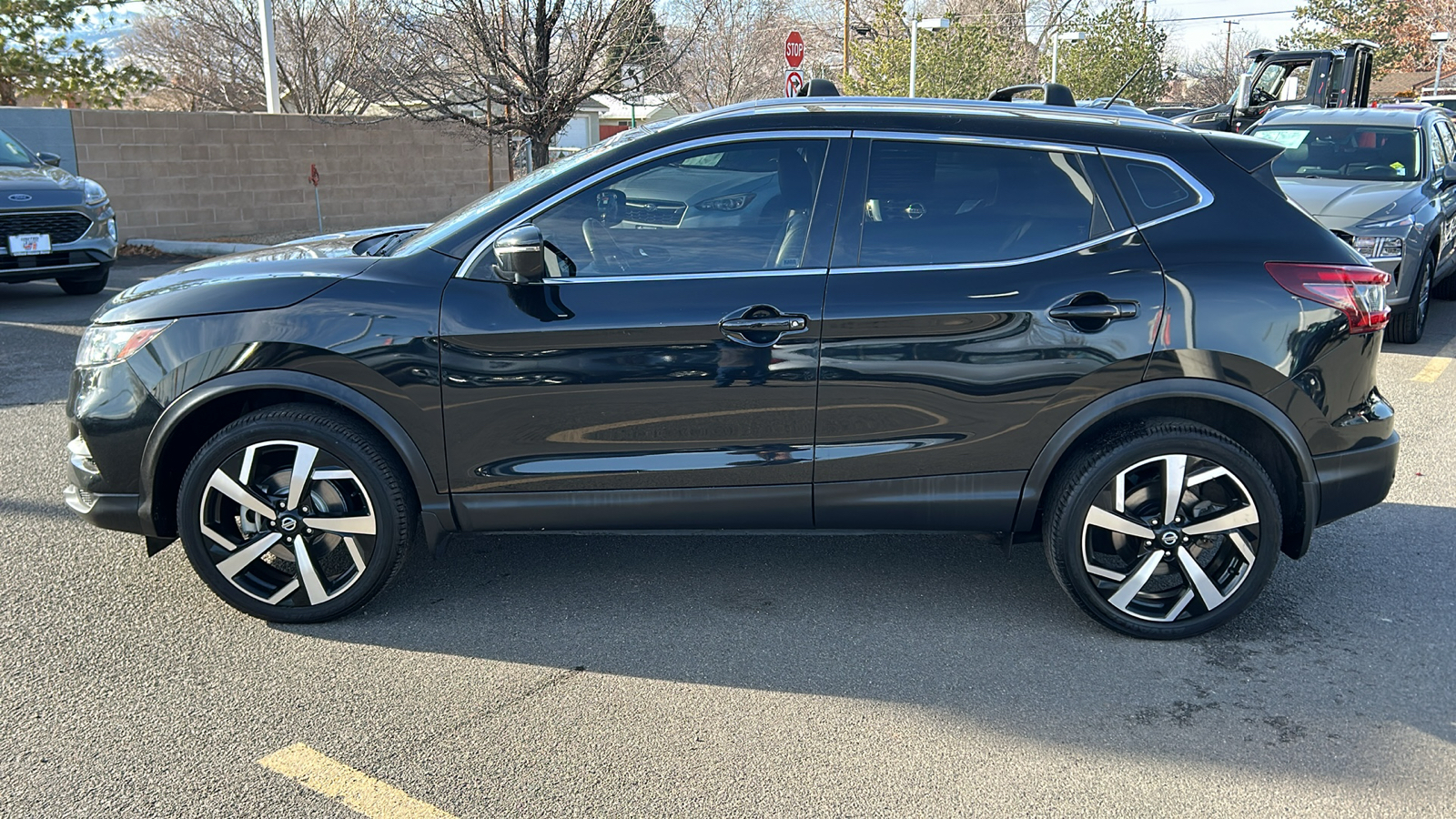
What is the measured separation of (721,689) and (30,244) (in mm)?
9741

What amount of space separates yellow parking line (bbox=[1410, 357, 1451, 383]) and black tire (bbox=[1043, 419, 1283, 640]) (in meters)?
4.81

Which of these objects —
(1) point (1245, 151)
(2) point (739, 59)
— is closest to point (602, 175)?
(1) point (1245, 151)

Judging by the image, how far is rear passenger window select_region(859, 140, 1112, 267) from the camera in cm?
377

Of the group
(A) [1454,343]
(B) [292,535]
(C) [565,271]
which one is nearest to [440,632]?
(B) [292,535]

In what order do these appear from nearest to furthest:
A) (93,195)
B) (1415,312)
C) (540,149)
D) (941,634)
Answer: (941,634)
(1415,312)
(93,195)
(540,149)

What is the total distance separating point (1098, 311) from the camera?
368 cm

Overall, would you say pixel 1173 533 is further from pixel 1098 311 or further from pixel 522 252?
pixel 522 252

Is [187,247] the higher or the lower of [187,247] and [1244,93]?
the lower

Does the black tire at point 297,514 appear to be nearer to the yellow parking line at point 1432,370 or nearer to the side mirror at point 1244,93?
the yellow parking line at point 1432,370

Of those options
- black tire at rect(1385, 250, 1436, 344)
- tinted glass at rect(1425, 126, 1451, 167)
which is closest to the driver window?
black tire at rect(1385, 250, 1436, 344)

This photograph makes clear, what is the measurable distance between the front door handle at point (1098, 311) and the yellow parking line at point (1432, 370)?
516 centimetres

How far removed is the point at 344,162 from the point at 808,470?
1775 centimetres

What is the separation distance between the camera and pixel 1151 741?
10.7 ft

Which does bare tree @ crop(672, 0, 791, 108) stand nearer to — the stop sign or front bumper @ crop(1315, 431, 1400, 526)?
the stop sign
